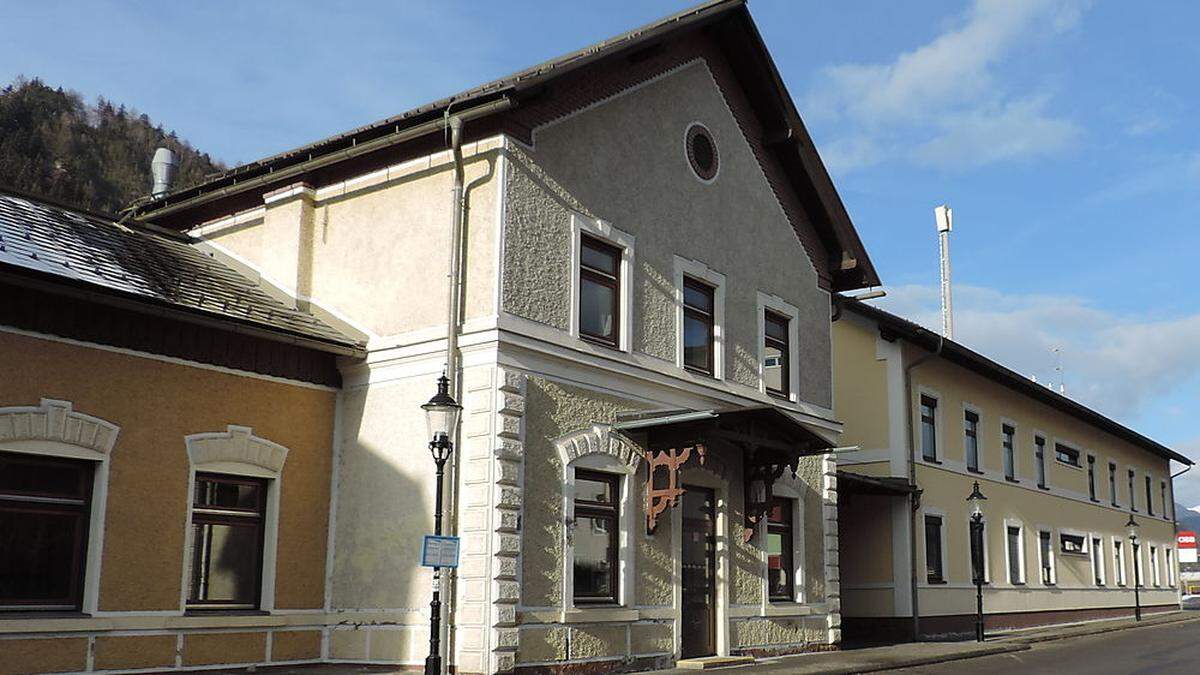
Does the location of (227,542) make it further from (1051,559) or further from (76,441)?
(1051,559)

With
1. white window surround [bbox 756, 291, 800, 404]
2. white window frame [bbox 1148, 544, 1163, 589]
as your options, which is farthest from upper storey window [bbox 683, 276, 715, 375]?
white window frame [bbox 1148, 544, 1163, 589]

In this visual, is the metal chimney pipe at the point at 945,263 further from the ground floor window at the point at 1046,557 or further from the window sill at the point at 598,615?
the window sill at the point at 598,615

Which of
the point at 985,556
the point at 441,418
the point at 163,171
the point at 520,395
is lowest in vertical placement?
the point at 985,556

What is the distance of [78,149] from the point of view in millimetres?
61719

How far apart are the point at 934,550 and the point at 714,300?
11136 mm

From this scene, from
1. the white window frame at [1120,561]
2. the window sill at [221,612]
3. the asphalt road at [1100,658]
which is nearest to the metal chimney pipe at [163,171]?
the window sill at [221,612]

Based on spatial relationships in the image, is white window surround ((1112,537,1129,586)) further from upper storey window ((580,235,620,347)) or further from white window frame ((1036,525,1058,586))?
upper storey window ((580,235,620,347))

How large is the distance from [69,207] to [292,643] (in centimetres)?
640

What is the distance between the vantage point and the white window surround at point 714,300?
17.8 m

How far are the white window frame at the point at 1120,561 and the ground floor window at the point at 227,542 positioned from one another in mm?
31910

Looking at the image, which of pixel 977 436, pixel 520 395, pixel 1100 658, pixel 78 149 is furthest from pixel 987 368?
pixel 78 149

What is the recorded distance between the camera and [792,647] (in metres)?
19.4

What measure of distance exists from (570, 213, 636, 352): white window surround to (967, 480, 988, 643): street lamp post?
12.2 m

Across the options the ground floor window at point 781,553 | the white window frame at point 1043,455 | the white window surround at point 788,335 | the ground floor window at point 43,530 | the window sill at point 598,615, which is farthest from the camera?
the white window frame at point 1043,455
